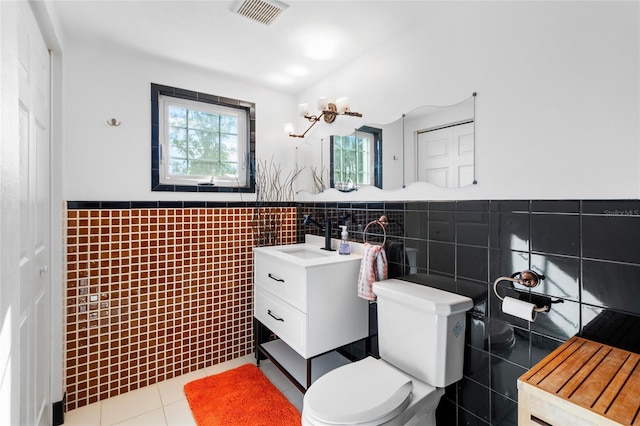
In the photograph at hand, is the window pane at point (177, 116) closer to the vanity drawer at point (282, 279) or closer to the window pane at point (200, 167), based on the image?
the window pane at point (200, 167)

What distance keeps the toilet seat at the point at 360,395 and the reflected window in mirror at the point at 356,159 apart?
3.60ft

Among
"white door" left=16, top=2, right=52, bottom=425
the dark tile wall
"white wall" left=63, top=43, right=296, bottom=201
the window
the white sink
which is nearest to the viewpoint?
the dark tile wall

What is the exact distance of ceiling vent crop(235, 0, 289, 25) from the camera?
1.64 meters

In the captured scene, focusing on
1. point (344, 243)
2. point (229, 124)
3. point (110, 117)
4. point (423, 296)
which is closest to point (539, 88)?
point (423, 296)

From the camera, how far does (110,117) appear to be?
2102 mm

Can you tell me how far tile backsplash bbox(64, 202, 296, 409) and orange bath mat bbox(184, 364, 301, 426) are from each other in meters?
0.28

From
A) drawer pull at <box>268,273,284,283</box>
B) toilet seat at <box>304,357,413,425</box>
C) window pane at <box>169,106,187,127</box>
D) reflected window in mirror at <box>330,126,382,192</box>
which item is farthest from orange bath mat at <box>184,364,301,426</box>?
window pane at <box>169,106,187,127</box>

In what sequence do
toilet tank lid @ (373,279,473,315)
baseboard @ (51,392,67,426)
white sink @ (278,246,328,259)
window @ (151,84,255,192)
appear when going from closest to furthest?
toilet tank lid @ (373,279,473,315), baseboard @ (51,392,67,426), window @ (151,84,255,192), white sink @ (278,246,328,259)

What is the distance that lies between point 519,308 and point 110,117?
2564mm

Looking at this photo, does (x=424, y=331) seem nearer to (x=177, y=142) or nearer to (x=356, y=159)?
(x=356, y=159)

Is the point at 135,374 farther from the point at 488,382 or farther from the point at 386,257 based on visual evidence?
the point at 488,382

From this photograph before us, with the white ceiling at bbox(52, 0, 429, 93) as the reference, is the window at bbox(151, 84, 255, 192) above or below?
below

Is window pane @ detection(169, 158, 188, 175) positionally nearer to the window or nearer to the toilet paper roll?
the window

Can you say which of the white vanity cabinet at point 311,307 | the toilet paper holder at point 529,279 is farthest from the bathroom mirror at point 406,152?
the white vanity cabinet at point 311,307
